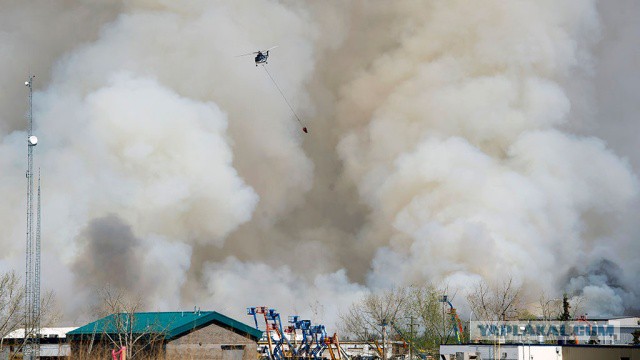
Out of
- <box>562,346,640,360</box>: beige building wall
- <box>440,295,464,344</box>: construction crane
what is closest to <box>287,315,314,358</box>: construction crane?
<box>440,295,464,344</box>: construction crane

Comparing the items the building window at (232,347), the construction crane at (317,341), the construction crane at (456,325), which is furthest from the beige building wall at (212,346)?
the construction crane at (456,325)

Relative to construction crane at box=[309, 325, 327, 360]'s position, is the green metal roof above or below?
above

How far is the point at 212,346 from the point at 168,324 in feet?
16.8

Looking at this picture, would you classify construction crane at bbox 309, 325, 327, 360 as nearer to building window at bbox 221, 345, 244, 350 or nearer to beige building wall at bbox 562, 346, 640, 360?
building window at bbox 221, 345, 244, 350

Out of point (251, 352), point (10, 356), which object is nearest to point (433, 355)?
point (251, 352)

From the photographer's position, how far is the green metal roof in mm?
89688

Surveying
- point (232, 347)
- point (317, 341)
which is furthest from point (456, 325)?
point (232, 347)

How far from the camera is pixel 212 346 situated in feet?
304

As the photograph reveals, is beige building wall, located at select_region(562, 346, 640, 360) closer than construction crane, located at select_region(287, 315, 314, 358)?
Yes

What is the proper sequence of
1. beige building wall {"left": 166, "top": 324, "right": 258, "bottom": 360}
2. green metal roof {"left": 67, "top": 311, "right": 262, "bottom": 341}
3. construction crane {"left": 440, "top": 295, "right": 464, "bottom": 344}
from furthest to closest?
construction crane {"left": 440, "top": 295, "right": 464, "bottom": 344}, beige building wall {"left": 166, "top": 324, "right": 258, "bottom": 360}, green metal roof {"left": 67, "top": 311, "right": 262, "bottom": 341}

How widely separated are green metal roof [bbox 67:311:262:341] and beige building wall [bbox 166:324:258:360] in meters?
0.62

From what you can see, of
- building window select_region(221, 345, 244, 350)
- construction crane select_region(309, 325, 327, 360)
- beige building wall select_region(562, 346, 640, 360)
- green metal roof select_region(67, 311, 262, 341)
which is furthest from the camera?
construction crane select_region(309, 325, 327, 360)

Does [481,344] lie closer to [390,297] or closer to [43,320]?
[390,297]

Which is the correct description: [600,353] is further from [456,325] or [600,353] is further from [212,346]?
[212,346]
